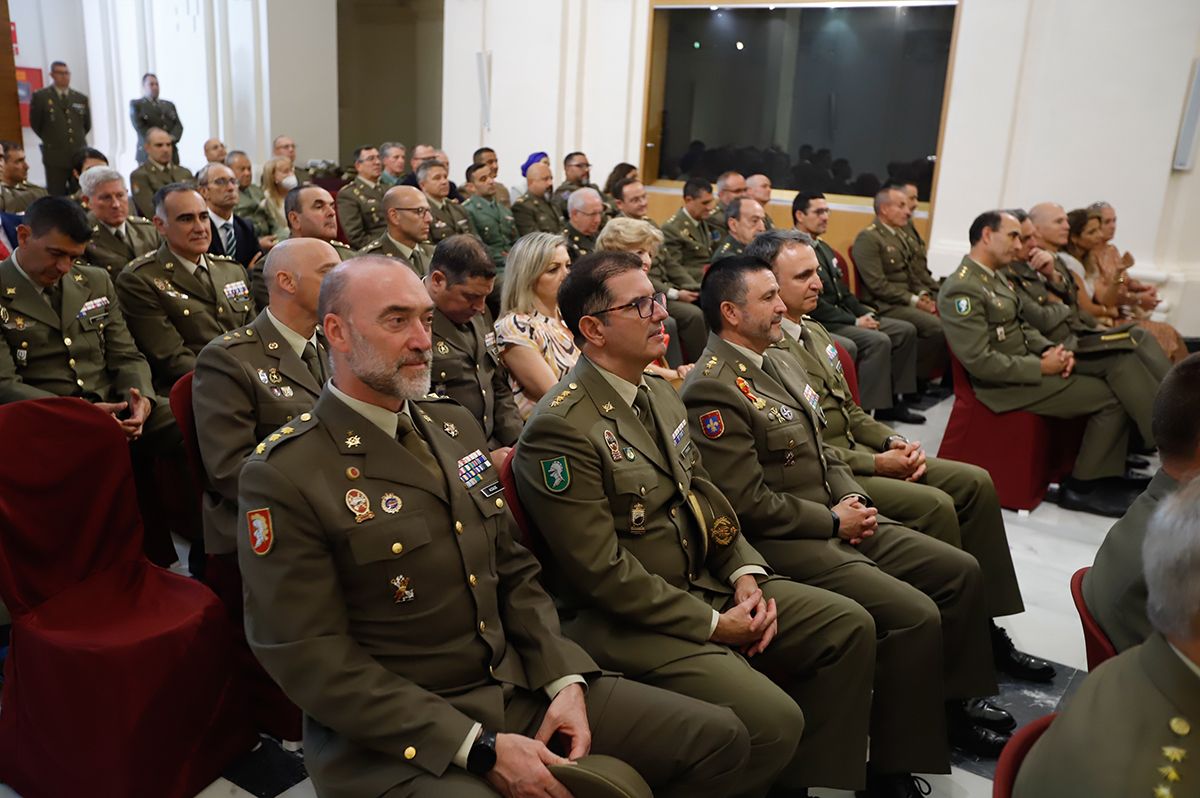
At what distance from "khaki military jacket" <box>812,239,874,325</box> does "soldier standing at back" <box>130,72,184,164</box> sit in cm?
739

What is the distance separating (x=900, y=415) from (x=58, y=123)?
9.46m

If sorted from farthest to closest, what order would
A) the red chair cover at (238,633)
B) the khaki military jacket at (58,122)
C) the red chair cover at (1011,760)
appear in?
the khaki military jacket at (58,122), the red chair cover at (238,633), the red chair cover at (1011,760)

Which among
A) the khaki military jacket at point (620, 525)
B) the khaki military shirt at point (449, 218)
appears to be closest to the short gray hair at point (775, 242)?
the khaki military jacket at point (620, 525)

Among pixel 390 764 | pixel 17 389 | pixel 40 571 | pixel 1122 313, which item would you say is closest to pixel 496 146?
pixel 1122 313

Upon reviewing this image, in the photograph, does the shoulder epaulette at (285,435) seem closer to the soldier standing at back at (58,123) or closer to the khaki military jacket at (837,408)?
the khaki military jacket at (837,408)

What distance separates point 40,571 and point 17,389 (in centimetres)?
110

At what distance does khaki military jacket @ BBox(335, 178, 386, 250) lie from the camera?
21.7 ft

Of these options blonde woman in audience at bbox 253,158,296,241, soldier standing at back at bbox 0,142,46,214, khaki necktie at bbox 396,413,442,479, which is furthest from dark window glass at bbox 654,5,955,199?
khaki necktie at bbox 396,413,442,479

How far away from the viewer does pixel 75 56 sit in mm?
11695

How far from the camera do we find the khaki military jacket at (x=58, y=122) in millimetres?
9859

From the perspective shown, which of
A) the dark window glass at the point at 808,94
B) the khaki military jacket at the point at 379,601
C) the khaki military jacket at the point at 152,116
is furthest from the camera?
the khaki military jacket at the point at 152,116

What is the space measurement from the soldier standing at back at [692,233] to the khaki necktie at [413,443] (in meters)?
4.71

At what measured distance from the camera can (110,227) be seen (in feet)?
14.7

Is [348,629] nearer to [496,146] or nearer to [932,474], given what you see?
[932,474]
